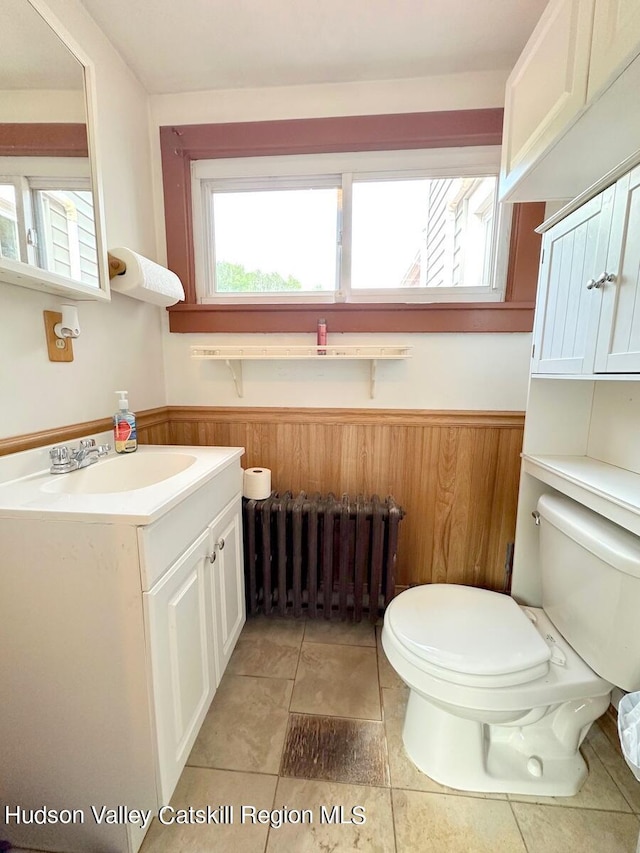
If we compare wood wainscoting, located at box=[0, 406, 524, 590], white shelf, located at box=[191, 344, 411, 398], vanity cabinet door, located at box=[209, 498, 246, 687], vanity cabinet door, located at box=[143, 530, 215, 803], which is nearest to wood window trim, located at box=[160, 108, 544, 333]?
white shelf, located at box=[191, 344, 411, 398]

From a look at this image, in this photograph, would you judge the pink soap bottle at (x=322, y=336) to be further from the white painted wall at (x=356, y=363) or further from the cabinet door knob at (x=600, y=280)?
the cabinet door knob at (x=600, y=280)

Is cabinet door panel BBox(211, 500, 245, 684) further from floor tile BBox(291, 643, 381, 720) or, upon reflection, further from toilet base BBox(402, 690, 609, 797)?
toilet base BBox(402, 690, 609, 797)

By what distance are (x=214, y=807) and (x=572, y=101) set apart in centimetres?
199

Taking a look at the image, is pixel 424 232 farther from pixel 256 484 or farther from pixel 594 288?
pixel 256 484

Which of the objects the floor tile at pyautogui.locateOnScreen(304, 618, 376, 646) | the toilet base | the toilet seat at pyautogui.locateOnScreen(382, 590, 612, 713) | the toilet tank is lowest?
the floor tile at pyautogui.locateOnScreen(304, 618, 376, 646)

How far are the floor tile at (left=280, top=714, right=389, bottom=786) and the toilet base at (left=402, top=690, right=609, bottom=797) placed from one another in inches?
4.9

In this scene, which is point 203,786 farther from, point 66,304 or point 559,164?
point 559,164

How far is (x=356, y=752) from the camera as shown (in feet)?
3.49

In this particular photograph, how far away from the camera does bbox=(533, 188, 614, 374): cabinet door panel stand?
2.89 feet

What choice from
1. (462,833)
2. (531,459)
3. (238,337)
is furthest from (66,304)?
(462,833)

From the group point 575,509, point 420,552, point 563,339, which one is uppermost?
point 563,339

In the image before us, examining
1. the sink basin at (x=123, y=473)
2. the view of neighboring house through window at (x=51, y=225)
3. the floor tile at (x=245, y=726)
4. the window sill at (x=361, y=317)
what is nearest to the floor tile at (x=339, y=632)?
the floor tile at (x=245, y=726)

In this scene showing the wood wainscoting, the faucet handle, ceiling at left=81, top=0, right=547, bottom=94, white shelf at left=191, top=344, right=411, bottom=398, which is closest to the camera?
the faucet handle

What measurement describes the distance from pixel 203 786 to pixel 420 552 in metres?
1.12
